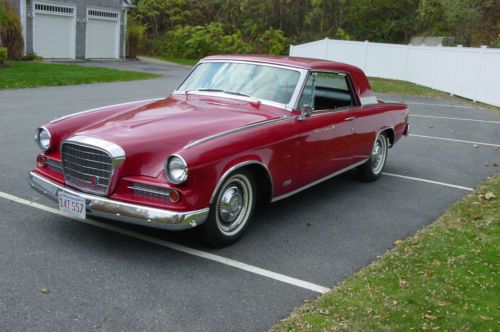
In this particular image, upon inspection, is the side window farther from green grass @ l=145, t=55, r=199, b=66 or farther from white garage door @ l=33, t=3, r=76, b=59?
green grass @ l=145, t=55, r=199, b=66

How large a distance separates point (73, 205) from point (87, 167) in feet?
1.07

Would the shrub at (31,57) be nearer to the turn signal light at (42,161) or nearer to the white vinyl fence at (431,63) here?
the white vinyl fence at (431,63)

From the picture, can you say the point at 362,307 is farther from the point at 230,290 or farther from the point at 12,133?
the point at 12,133

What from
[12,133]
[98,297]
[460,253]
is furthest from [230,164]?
[12,133]

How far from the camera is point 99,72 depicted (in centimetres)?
2152

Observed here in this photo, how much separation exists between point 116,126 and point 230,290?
71.6 inches

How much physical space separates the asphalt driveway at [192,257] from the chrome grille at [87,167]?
52cm

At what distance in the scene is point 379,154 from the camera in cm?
766

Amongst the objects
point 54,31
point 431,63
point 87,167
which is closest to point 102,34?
point 54,31

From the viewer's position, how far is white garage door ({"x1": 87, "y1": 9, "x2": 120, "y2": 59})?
2939 cm

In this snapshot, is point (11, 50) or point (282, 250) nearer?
point (282, 250)

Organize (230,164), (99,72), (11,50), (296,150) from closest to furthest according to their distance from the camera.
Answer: (230,164) → (296,150) → (99,72) → (11,50)

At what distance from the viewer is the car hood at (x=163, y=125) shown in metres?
4.45

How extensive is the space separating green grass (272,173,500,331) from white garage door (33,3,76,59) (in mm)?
24881
